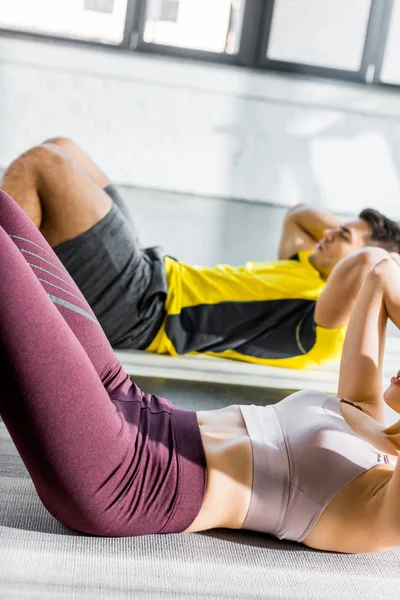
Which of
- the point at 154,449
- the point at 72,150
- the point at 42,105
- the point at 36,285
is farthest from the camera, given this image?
the point at 42,105

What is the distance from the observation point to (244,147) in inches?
197

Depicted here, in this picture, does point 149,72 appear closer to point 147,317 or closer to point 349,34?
point 349,34

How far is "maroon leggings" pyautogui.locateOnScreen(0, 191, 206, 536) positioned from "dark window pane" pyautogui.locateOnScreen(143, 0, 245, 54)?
4199 mm

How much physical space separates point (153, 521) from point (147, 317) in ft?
3.67

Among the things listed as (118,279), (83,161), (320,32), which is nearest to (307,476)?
(118,279)

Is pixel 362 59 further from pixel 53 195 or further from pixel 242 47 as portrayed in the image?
pixel 53 195

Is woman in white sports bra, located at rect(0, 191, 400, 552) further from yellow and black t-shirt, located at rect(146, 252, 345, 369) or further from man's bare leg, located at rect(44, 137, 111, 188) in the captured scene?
man's bare leg, located at rect(44, 137, 111, 188)

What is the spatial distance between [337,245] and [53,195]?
2.84ft

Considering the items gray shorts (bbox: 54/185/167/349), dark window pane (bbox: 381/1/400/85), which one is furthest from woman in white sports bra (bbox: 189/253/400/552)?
dark window pane (bbox: 381/1/400/85)

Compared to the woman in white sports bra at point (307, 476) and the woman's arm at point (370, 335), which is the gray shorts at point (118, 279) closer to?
the woman's arm at point (370, 335)

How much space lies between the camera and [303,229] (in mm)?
2572

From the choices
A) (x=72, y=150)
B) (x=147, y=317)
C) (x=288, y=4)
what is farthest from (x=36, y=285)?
(x=288, y=4)

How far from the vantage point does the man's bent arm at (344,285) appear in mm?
1837

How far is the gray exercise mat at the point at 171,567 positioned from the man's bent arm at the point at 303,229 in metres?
1.45
